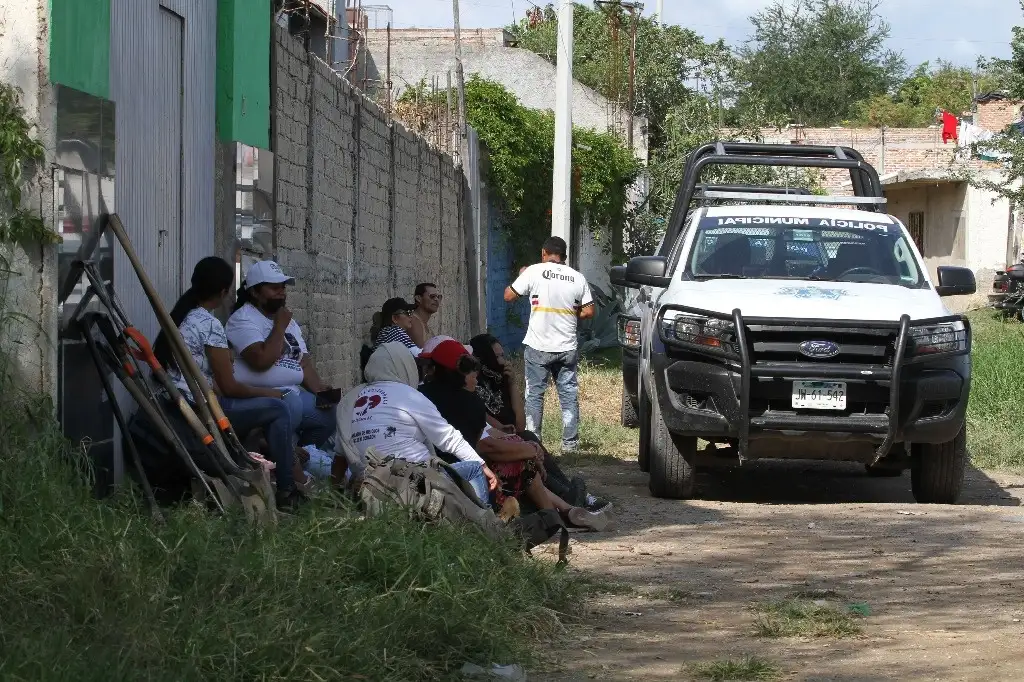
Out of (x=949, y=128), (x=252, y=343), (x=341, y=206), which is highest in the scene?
(x=949, y=128)

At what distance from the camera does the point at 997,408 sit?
13.6m

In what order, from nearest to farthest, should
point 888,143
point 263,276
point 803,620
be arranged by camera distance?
point 803,620 < point 263,276 < point 888,143

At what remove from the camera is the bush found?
4234mm

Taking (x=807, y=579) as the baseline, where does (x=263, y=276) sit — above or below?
above

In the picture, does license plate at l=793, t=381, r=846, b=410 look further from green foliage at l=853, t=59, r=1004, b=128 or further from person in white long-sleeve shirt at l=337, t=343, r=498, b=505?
green foliage at l=853, t=59, r=1004, b=128

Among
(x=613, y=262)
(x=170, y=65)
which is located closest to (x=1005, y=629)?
(x=170, y=65)

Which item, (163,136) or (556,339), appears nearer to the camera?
(163,136)

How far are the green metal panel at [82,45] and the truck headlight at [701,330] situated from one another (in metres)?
3.66

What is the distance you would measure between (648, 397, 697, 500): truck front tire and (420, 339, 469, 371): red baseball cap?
1.85 metres

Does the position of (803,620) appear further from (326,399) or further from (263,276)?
(326,399)

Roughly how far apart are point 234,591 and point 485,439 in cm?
301

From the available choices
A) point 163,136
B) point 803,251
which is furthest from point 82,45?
point 803,251

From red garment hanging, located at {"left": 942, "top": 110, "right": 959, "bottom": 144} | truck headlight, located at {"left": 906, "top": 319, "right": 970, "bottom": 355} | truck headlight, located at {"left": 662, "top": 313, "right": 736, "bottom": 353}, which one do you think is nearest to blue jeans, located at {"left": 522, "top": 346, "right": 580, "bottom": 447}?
truck headlight, located at {"left": 662, "top": 313, "right": 736, "bottom": 353}

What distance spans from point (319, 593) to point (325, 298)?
258 inches
